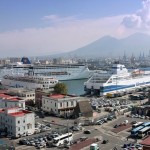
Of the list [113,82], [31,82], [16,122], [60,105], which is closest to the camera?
[16,122]

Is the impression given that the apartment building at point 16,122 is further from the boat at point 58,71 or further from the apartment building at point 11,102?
the boat at point 58,71

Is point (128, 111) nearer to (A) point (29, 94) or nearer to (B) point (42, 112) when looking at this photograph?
(B) point (42, 112)

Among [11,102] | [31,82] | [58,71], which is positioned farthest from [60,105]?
[58,71]

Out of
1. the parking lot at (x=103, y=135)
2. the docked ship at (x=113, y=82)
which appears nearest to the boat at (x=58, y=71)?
the docked ship at (x=113, y=82)

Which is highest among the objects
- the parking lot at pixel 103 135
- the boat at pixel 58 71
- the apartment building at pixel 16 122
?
the boat at pixel 58 71

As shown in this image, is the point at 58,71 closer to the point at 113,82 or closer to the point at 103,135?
the point at 113,82

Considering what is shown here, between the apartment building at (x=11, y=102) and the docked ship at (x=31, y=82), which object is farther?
the docked ship at (x=31, y=82)

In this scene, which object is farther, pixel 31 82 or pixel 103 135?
pixel 31 82

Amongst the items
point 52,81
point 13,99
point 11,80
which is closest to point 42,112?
point 13,99
